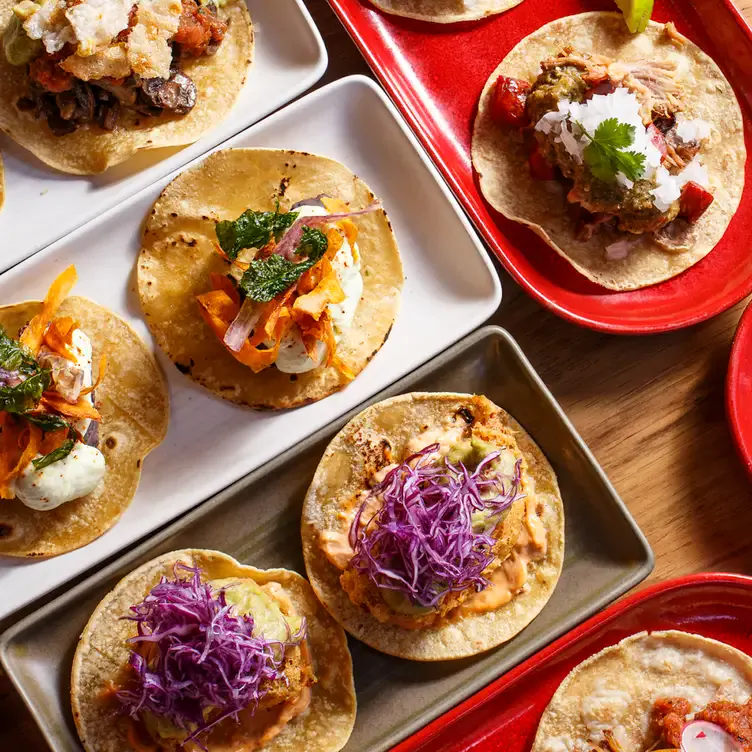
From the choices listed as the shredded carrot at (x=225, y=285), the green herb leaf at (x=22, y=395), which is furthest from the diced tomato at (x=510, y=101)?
the green herb leaf at (x=22, y=395)

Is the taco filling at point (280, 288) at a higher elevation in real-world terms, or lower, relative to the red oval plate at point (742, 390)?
higher

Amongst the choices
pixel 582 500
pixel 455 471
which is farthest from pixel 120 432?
pixel 582 500

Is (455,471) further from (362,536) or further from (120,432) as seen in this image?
(120,432)

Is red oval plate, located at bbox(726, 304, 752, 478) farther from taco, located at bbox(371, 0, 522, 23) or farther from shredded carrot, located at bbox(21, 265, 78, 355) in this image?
shredded carrot, located at bbox(21, 265, 78, 355)

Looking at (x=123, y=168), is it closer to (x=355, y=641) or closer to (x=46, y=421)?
(x=46, y=421)

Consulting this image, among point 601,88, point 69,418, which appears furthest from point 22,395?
point 601,88

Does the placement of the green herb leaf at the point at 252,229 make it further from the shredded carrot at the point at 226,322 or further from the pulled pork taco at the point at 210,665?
the pulled pork taco at the point at 210,665
